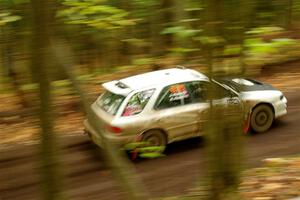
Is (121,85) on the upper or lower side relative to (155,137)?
upper

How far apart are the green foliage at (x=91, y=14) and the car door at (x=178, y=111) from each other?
278 centimetres

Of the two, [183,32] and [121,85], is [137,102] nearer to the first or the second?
[121,85]

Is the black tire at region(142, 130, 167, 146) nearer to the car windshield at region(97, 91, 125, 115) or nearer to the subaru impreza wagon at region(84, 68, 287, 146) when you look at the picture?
the subaru impreza wagon at region(84, 68, 287, 146)

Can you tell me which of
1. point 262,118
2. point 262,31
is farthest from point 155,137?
point 262,31

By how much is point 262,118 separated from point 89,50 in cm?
768

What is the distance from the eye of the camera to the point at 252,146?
10.1 metres

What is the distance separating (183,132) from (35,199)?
3.33 metres

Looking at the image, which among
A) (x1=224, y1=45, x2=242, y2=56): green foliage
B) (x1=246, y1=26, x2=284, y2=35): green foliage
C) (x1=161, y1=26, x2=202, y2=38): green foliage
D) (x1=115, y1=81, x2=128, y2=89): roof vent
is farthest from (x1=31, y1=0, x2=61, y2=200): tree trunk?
(x1=115, y1=81, x2=128, y2=89): roof vent

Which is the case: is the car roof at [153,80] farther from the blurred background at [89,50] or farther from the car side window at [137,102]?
the blurred background at [89,50]

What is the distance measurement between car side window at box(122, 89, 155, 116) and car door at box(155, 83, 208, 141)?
0.24 metres

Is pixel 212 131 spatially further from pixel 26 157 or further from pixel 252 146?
pixel 26 157

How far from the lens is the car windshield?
9992mm

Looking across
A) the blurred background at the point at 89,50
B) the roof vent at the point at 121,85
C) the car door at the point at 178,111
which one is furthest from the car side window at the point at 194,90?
the roof vent at the point at 121,85

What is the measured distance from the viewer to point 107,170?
31.6ft
